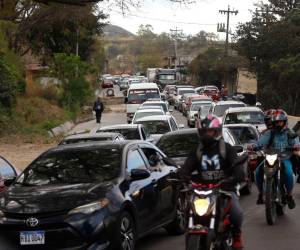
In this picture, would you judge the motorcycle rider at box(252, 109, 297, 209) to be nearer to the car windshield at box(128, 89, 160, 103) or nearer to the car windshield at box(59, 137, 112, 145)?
the car windshield at box(59, 137, 112, 145)

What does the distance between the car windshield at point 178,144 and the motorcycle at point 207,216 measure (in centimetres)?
646

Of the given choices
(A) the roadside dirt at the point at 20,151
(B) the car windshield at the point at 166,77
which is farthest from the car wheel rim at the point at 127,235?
(B) the car windshield at the point at 166,77

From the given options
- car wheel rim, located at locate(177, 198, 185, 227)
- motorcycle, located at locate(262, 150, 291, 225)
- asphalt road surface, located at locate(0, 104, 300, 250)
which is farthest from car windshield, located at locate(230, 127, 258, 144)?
car wheel rim, located at locate(177, 198, 185, 227)

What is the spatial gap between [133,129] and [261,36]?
135 ft

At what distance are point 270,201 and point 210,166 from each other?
348 centimetres

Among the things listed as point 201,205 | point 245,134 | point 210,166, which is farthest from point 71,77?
point 201,205

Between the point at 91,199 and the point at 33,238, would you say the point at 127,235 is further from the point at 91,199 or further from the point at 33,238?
the point at 33,238

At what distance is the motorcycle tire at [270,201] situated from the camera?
35.2ft

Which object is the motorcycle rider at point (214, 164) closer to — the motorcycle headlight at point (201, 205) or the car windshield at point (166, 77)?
the motorcycle headlight at point (201, 205)

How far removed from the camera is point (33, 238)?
7836mm

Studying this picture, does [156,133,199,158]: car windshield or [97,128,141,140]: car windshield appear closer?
[156,133,199,158]: car windshield

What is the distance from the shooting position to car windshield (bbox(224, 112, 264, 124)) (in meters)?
24.6

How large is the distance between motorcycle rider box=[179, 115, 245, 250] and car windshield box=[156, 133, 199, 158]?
626cm

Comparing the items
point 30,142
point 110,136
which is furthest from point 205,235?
point 30,142
